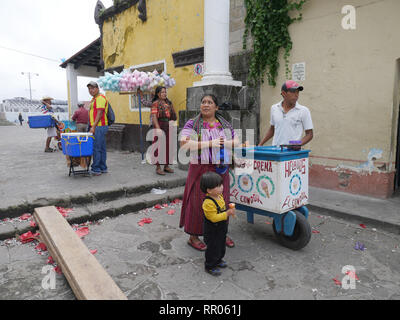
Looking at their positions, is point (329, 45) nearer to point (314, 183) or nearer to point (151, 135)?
point (314, 183)

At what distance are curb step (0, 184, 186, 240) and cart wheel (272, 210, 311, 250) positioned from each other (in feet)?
Result: 7.41

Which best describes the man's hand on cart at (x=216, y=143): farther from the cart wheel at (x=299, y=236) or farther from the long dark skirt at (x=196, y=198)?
the cart wheel at (x=299, y=236)

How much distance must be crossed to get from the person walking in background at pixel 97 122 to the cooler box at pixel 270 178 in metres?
3.33

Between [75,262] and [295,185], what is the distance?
230 centimetres

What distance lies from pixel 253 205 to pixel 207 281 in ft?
3.29

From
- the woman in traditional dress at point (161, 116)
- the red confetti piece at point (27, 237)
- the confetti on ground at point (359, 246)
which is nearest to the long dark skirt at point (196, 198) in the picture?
the confetti on ground at point (359, 246)

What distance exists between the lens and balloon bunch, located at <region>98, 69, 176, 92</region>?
6746 millimetres

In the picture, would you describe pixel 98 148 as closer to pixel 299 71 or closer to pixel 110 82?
pixel 110 82

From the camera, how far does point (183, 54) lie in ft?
25.9

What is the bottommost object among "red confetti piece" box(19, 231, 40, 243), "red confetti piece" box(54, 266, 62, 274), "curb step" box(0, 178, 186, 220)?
Result: "red confetti piece" box(54, 266, 62, 274)

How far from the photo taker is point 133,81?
673cm
